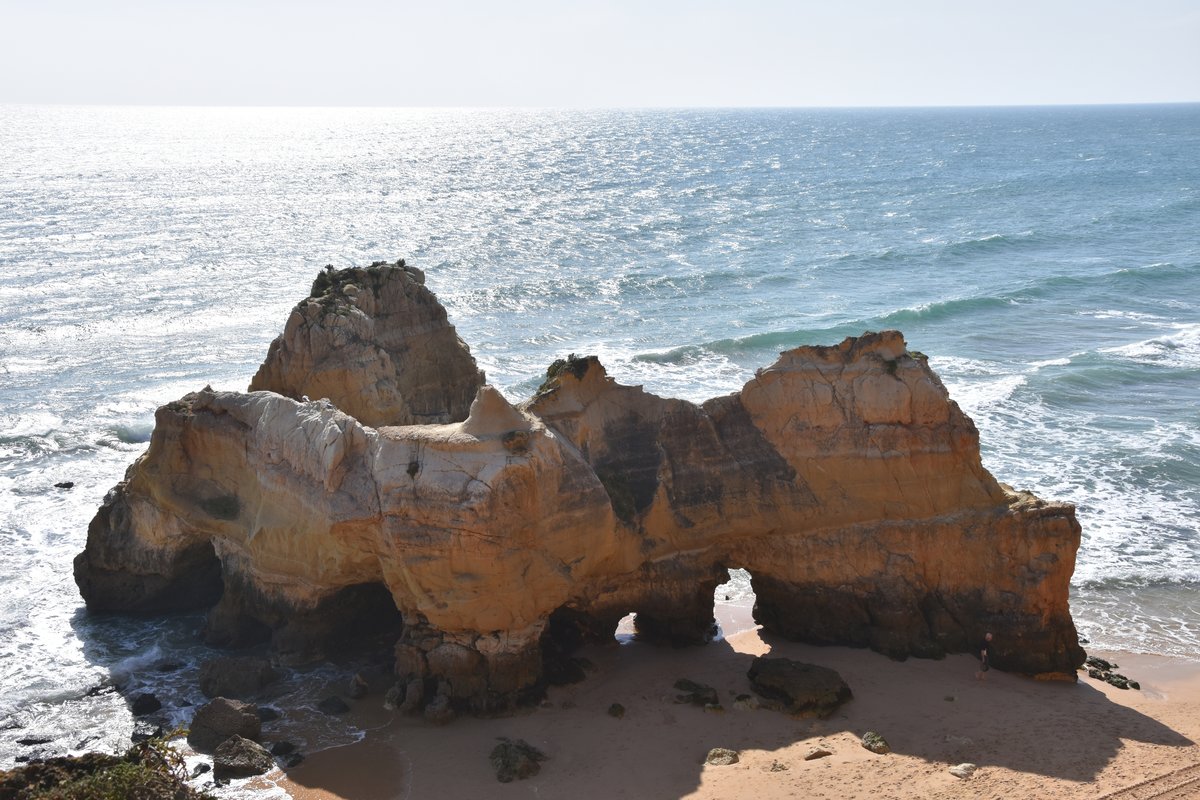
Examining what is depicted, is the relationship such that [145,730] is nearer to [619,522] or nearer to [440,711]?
[440,711]

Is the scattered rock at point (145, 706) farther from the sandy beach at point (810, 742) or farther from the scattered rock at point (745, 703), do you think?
the scattered rock at point (745, 703)

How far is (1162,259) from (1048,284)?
359 inches

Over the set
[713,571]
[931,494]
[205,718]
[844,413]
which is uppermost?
[844,413]

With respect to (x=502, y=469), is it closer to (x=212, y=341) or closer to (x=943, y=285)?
(x=212, y=341)

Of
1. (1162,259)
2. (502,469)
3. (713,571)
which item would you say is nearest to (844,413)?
(713,571)

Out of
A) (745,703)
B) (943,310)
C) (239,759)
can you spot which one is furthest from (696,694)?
(943,310)

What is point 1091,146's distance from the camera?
433 ft

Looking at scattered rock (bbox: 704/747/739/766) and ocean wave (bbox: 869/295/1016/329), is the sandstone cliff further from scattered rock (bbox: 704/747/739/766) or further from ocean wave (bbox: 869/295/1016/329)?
ocean wave (bbox: 869/295/1016/329)

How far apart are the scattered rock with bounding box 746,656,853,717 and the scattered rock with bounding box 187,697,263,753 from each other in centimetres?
702

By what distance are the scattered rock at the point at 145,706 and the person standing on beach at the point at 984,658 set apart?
11937 mm

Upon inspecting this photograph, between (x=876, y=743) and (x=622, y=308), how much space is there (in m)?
33.5

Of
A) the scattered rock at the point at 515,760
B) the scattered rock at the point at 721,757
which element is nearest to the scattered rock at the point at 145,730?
the scattered rock at the point at 515,760

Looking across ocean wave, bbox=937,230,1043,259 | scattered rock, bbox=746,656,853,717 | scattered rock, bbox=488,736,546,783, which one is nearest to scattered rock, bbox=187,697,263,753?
scattered rock, bbox=488,736,546,783

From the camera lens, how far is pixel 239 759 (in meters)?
15.7
